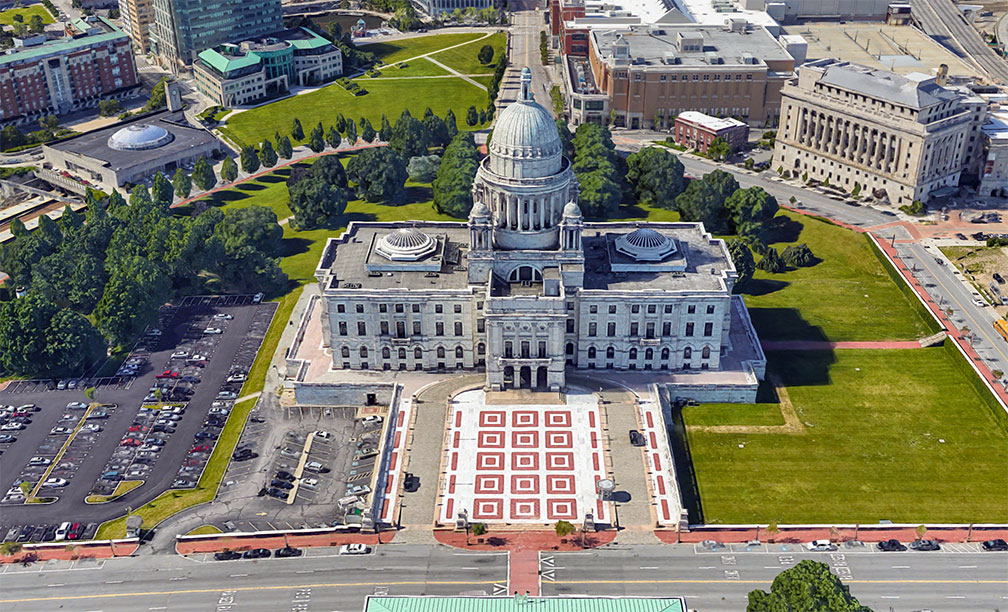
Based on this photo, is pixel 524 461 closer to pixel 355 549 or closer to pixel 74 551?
pixel 355 549

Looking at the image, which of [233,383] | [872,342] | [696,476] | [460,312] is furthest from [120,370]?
[872,342]

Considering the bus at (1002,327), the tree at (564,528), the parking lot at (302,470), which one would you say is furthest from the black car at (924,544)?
the parking lot at (302,470)

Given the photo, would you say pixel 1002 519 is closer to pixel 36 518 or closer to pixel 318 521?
pixel 318 521

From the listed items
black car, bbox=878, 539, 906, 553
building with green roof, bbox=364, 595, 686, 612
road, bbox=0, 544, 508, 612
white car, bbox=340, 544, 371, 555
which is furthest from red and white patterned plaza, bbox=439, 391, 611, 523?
black car, bbox=878, 539, 906, 553

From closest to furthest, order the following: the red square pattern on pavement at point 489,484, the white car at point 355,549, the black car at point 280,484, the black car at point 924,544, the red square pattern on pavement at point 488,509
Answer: the black car at point 924,544 < the white car at point 355,549 < the red square pattern on pavement at point 488,509 < the red square pattern on pavement at point 489,484 < the black car at point 280,484

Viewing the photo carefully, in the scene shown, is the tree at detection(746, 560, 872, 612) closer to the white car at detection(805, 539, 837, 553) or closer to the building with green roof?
the building with green roof

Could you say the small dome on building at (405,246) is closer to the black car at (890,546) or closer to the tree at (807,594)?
the tree at (807,594)
